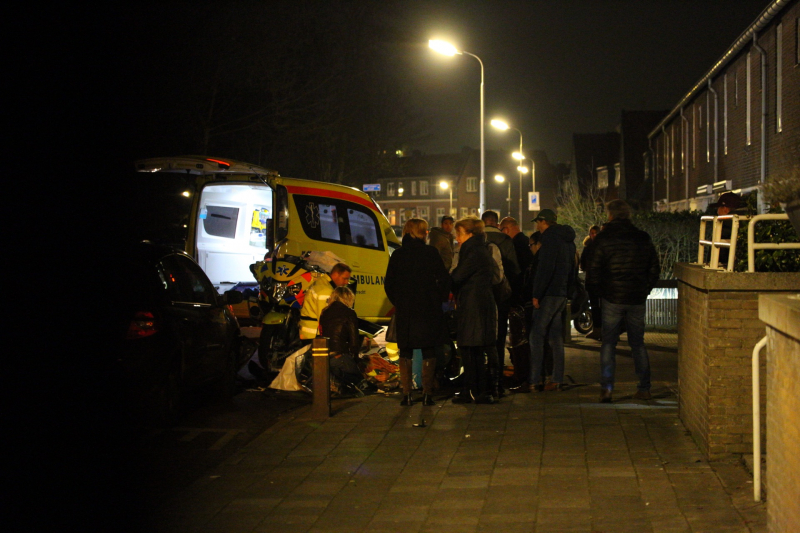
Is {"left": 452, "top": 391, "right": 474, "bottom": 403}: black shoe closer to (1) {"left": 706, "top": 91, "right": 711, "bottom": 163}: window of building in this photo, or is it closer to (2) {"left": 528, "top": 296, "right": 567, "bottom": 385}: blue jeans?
(2) {"left": 528, "top": 296, "right": 567, "bottom": 385}: blue jeans

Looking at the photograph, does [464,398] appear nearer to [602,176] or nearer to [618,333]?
[618,333]

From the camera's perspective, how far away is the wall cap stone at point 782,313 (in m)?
3.63

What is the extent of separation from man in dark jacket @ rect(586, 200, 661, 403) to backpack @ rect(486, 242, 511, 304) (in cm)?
91

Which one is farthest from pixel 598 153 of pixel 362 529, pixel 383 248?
pixel 362 529

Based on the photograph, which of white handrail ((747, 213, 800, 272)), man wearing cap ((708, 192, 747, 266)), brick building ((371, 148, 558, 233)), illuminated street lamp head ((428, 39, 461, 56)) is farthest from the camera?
brick building ((371, 148, 558, 233))

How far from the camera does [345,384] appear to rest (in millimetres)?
9500

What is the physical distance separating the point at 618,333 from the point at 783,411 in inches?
175

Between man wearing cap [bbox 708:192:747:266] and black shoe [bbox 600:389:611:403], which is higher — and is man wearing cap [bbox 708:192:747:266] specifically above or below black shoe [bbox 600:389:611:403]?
above

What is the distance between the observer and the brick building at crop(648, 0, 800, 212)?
18891 millimetres

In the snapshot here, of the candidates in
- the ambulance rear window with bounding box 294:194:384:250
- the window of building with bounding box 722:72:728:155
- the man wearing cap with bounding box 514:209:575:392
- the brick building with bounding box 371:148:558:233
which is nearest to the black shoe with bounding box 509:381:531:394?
the man wearing cap with bounding box 514:209:575:392

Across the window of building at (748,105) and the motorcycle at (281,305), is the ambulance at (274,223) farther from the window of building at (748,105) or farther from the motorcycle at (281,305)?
the window of building at (748,105)

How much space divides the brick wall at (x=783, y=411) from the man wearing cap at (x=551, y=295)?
4.76 meters

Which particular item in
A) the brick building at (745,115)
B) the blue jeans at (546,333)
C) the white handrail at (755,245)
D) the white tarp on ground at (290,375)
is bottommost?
the white tarp on ground at (290,375)

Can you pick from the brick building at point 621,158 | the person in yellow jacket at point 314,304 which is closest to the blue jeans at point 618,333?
the person in yellow jacket at point 314,304
